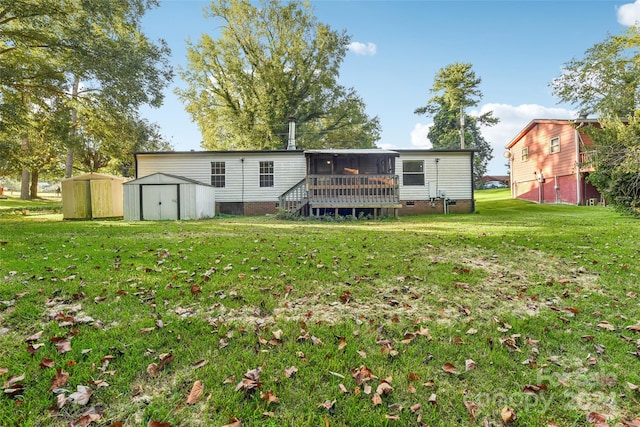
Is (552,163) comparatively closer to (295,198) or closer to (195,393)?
(295,198)

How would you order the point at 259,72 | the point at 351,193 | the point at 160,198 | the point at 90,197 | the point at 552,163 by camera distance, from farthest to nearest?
the point at 259,72, the point at 552,163, the point at 90,197, the point at 351,193, the point at 160,198

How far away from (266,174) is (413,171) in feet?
26.8

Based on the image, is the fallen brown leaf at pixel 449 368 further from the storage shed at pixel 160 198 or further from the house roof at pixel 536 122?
the house roof at pixel 536 122

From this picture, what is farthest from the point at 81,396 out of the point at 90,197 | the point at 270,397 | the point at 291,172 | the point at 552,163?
the point at 552,163

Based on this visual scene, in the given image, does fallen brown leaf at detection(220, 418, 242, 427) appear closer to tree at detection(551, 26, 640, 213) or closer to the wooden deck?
the wooden deck

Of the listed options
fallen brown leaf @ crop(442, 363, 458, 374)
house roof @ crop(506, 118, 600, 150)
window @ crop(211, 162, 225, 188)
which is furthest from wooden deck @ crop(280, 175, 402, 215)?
fallen brown leaf @ crop(442, 363, 458, 374)

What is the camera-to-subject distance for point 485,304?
3.79m

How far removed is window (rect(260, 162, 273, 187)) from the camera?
17.7 meters

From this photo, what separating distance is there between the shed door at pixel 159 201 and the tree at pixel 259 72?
13962 mm

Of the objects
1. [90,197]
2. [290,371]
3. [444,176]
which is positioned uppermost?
[444,176]

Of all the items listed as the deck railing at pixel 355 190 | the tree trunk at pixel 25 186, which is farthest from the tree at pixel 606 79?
the tree trunk at pixel 25 186

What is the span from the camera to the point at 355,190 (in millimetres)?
15500

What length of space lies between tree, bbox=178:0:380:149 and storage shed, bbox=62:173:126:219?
13165 millimetres

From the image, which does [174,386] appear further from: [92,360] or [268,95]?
[268,95]
